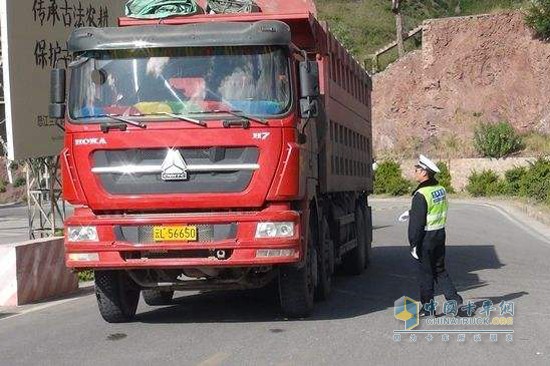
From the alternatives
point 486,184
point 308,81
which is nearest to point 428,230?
point 308,81

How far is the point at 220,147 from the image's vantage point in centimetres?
988

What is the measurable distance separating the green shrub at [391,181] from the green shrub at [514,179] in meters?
5.36

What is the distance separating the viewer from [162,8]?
37.5 ft

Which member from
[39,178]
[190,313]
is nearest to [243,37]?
[190,313]

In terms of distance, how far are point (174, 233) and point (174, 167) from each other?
656 mm

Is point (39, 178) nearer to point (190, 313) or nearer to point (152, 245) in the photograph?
point (190, 313)

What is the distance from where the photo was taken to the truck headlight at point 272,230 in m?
9.88

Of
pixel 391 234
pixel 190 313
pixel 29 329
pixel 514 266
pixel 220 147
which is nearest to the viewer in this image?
pixel 220 147

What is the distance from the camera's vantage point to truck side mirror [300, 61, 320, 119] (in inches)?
398

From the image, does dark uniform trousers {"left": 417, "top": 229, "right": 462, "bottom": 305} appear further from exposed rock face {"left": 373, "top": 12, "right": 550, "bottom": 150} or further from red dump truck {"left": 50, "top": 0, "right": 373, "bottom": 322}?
exposed rock face {"left": 373, "top": 12, "right": 550, "bottom": 150}

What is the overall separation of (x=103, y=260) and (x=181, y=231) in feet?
2.80

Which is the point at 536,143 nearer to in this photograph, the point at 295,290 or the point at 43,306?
the point at 43,306

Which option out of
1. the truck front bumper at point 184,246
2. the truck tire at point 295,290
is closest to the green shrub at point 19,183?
the truck tire at point 295,290

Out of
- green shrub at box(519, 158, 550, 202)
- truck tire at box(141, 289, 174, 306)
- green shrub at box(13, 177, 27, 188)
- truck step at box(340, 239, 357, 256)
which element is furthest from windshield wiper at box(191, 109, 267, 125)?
green shrub at box(13, 177, 27, 188)
